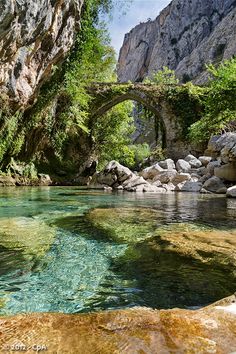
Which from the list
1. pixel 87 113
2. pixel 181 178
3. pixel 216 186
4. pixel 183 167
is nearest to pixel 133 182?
pixel 181 178

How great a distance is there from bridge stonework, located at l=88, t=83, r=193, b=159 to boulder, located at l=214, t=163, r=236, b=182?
38.3 feet

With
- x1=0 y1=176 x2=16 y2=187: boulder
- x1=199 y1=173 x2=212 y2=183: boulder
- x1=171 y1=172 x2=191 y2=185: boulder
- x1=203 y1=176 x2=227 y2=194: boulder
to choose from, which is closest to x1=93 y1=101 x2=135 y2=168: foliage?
x1=0 y1=176 x2=16 y2=187: boulder

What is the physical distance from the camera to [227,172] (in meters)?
12.3

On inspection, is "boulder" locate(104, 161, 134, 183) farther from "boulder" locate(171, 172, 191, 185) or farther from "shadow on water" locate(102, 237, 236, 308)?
"shadow on water" locate(102, 237, 236, 308)

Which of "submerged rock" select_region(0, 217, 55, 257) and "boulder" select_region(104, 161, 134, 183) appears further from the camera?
"boulder" select_region(104, 161, 134, 183)

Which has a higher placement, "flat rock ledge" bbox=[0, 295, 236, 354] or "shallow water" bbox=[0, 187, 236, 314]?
"flat rock ledge" bbox=[0, 295, 236, 354]

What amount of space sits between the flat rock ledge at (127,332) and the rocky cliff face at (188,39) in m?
51.5

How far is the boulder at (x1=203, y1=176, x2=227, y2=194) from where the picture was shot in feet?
39.8

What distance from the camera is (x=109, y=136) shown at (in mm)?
25328

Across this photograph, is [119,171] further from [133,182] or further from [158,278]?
[158,278]

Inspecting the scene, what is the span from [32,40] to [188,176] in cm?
1063

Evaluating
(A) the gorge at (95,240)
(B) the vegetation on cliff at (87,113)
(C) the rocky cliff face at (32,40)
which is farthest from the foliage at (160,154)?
(C) the rocky cliff face at (32,40)

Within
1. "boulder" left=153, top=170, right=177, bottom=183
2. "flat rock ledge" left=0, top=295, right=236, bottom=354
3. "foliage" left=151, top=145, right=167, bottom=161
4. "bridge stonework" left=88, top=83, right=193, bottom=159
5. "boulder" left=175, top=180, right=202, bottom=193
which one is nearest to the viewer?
"flat rock ledge" left=0, top=295, right=236, bottom=354

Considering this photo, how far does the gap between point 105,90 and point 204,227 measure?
66.3 ft
